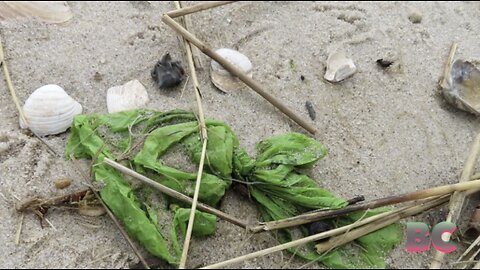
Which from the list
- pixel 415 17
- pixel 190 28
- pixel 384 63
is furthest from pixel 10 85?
pixel 415 17

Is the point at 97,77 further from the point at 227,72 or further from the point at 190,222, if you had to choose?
the point at 190,222

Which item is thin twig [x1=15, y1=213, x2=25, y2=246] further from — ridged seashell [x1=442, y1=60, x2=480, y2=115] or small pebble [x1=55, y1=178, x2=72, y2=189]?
ridged seashell [x1=442, y1=60, x2=480, y2=115]

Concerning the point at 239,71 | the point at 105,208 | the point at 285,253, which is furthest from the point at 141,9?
the point at 285,253

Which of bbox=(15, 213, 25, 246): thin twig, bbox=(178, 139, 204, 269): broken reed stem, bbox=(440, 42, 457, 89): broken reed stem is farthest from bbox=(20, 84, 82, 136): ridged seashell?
bbox=(440, 42, 457, 89): broken reed stem

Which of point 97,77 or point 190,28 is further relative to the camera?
point 190,28

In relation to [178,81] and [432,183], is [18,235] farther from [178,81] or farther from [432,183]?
[432,183]

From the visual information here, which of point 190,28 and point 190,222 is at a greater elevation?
point 190,28

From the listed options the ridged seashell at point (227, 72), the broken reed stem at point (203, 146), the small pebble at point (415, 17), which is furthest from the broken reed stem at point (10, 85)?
the small pebble at point (415, 17)
